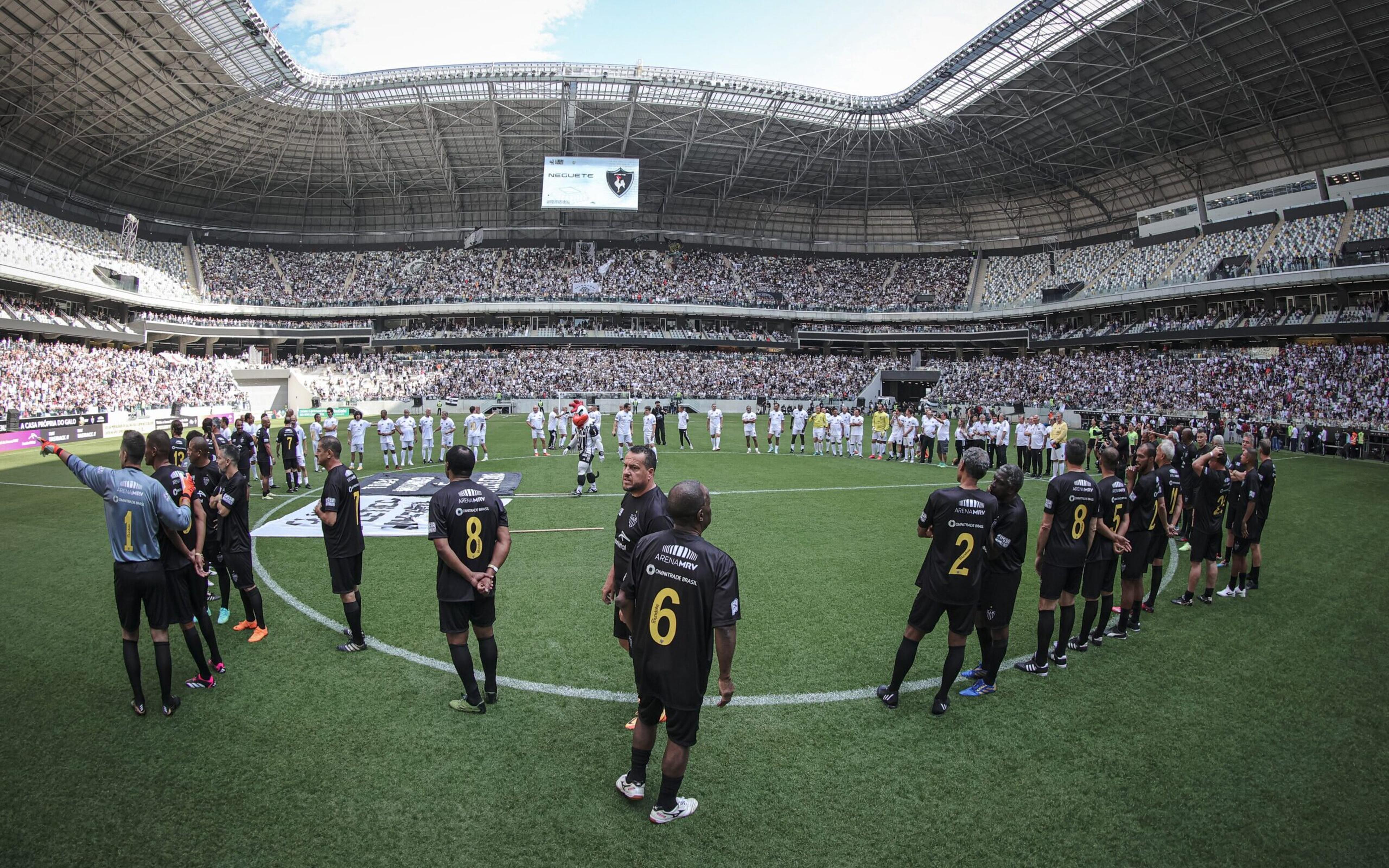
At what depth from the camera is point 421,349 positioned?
59.8m

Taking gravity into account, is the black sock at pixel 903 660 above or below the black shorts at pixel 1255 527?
below

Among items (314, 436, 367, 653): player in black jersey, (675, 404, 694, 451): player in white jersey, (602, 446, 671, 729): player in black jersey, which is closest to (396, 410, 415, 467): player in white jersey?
(675, 404, 694, 451): player in white jersey

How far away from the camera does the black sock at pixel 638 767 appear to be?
13.6 feet

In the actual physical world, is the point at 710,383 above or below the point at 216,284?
below

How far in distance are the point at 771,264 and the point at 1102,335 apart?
29858 millimetres

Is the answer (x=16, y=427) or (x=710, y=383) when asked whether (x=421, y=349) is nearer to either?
(x=710, y=383)

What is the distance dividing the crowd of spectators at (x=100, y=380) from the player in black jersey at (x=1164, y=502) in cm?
4044

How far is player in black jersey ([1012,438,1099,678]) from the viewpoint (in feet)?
20.1

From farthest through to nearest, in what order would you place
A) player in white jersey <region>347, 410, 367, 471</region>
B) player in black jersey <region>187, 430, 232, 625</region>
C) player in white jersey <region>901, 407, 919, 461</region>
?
player in white jersey <region>901, 407, 919, 461</region>, player in white jersey <region>347, 410, 367, 471</region>, player in black jersey <region>187, 430, 232, 625</region>

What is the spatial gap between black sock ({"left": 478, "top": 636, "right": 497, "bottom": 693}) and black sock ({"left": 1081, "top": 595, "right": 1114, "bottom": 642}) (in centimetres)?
559

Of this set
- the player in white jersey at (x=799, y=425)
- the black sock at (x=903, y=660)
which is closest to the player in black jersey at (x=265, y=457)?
the black sock at (x=903, y=660)

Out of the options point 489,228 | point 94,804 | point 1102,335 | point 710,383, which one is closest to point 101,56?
point 489,228

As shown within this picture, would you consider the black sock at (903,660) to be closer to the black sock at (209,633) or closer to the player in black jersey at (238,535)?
the black sock at (209,633)

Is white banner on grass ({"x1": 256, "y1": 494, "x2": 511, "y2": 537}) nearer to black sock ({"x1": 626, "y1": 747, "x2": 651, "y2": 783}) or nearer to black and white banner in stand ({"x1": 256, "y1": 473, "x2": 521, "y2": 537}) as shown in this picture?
black and white banner in stand ({"x1": 256, "y1": 473, "x2": 521, "y2": 537})
